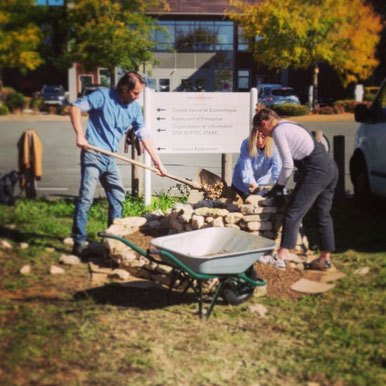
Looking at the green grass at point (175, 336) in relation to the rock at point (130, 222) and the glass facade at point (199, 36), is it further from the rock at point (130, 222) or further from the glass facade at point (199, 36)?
the glass facade at point (199, 36)

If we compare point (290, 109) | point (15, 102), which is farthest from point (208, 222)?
point (15, 102)

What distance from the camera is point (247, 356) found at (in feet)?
14.4

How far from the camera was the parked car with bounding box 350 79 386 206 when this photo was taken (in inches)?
318

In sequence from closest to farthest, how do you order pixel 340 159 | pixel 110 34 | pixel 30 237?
pixel 30 237 < pixel 340 159 < pixel 110 34

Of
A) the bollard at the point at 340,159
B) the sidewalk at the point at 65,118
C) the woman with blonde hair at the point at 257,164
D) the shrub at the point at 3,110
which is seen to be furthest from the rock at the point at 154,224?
the shrub at the point at 3,110

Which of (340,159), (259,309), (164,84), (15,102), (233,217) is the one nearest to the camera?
(259,309)

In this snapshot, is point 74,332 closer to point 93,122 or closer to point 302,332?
point 302,332

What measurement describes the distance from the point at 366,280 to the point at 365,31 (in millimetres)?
32616

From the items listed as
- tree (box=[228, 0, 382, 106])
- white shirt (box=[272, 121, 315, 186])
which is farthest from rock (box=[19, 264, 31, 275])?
tree (box=[228, 0, 382, 106])

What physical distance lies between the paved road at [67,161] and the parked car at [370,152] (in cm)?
206

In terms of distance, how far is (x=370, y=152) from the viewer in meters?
8.42

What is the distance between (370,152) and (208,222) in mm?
2970

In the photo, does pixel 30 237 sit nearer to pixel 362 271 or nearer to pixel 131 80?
pixel 131 80

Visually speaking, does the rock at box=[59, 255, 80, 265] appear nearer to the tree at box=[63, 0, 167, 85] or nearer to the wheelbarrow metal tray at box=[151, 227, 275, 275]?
the wheelbarrow metal tray at box=[151, 227, 275, 275]
